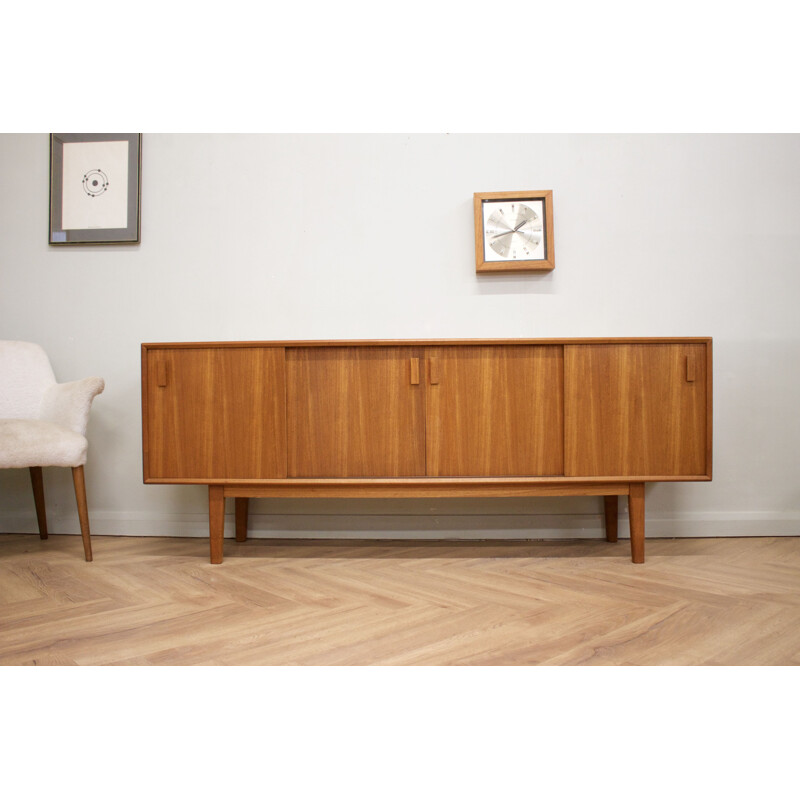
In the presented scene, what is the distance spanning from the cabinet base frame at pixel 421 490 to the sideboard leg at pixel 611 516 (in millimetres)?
269

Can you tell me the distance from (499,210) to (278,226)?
3.14 feet

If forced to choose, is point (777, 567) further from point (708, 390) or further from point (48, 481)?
point (48, 481)

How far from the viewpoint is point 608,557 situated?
212 cm

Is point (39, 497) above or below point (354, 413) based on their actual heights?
below

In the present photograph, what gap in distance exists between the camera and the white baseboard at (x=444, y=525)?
2.41 meters

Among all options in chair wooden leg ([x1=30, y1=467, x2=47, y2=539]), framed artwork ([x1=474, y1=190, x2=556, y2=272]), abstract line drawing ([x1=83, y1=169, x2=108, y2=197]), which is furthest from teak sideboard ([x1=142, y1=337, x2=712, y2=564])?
abstract line drawing ([x1=83, y1=169, x2=108, y2=197])

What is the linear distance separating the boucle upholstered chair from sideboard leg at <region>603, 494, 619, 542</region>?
1.99 metres

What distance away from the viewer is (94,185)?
255cm

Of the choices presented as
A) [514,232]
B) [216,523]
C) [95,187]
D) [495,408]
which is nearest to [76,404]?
[216,523]

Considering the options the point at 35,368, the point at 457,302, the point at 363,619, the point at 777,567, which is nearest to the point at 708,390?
the point at 777,567

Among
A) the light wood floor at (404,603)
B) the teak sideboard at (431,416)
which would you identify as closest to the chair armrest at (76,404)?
the teak sideboard at (431,416)

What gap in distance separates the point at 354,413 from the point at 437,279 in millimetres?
806

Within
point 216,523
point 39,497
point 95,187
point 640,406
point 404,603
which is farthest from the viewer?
point 95,187

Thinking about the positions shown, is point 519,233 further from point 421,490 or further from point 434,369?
point 421,490
